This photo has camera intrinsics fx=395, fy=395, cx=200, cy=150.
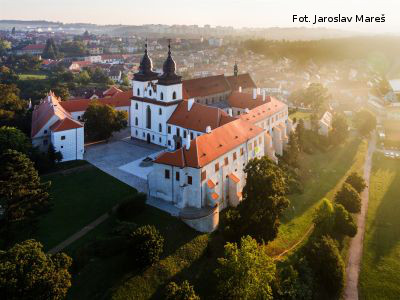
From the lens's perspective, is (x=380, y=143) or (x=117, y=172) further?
(x=380, y=143)

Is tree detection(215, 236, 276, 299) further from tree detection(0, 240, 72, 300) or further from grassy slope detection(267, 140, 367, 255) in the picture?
tree detection(0, 240, 72, 300)

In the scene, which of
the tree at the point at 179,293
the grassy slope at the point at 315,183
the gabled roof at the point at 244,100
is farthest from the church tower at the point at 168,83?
the tree at the point at 179,293

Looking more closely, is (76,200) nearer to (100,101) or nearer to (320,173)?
(100,101)

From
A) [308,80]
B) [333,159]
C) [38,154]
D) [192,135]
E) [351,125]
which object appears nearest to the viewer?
[38,154]

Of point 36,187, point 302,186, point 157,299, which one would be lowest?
point 157,299

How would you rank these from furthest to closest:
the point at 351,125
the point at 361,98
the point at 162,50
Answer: the point at 162,50 → the point at 361,98 → the point at 351,125

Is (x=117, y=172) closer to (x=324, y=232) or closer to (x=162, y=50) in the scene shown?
(x=324, y=232)

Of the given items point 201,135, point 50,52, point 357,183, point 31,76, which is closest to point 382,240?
point 357,183

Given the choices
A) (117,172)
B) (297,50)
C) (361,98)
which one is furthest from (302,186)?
(297,50)
